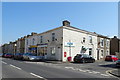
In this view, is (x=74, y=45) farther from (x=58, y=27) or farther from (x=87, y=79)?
(x=87, y=79)

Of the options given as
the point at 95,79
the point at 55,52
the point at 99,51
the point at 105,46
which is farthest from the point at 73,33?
the point at 95,79

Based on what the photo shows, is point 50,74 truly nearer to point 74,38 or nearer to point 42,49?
point 74,38

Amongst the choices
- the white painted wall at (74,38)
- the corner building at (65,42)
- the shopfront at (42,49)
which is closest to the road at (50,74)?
the corner building at (65,42)

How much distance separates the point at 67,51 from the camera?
91.6 feet

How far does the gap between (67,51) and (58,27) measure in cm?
480

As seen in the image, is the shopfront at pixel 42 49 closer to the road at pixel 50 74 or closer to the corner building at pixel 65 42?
the corner building at pixel 65 42

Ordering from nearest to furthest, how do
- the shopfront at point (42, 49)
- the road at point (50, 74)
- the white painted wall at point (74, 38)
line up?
the road at point (50, 74) < the white painted wall at point (74, 38) < the shopfront at point (42, 49)

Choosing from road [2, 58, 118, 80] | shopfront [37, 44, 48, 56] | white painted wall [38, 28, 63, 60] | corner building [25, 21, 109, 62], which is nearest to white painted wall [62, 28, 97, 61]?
corner building [25, 21, 109, 62]

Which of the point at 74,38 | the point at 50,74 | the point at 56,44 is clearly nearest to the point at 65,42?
the point at 56,44

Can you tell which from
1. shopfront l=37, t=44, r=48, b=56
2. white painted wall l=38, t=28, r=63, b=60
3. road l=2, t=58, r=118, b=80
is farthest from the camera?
shopfront l=37, t=44, r=48, b=56

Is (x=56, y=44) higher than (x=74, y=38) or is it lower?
lower

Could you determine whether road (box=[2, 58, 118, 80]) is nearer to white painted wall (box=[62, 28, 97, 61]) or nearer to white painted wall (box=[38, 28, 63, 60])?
white painted wall (box=[38, 28, 63, 60])

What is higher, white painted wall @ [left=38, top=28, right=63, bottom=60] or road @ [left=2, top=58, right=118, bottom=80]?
white painted wall @ [left=38, top=28, right=63, bottom=60]

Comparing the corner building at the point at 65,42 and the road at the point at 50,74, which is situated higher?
the corner building at the point at 65,42
